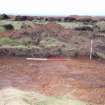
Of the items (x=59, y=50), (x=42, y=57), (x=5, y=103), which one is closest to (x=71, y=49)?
(x=59, y=50)

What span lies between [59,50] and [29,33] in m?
2.45

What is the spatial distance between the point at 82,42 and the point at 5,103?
763 cm

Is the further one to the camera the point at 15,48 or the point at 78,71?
the point at 15,48

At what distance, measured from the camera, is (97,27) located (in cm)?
1625

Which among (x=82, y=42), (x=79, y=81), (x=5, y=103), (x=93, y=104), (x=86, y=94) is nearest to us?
(x=5, y=103)

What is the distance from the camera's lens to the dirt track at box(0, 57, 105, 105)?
291 inches

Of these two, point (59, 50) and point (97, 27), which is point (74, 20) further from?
point (59, 50)

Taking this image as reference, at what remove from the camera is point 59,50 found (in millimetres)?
11320

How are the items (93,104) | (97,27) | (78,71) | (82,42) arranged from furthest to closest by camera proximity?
(97,27) → (82,42) → (78,71) → (93,104)

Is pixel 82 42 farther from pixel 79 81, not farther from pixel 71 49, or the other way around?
pixel 79 81

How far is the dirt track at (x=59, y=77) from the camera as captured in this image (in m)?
7.39

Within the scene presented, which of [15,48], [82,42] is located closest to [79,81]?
[15,48]

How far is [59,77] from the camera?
867 cm

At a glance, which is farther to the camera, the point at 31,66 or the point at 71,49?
the point at 71,49
